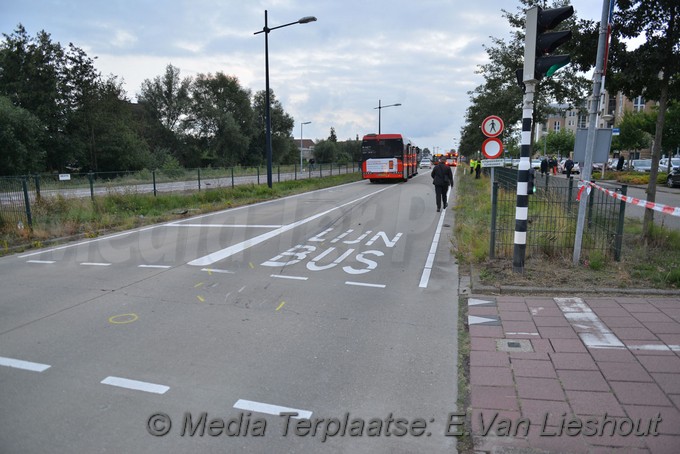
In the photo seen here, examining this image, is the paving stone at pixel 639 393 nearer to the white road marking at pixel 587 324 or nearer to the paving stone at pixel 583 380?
the paving stone at pixel 583 380

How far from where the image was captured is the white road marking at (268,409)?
3434 millimetres

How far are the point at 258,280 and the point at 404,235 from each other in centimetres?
513

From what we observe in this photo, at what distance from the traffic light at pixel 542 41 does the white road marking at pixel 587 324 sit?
10.3 feet

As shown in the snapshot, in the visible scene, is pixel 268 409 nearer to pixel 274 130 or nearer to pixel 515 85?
pixel 515 85

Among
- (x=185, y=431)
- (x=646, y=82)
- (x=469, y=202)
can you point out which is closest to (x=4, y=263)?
(x=185, y=431)

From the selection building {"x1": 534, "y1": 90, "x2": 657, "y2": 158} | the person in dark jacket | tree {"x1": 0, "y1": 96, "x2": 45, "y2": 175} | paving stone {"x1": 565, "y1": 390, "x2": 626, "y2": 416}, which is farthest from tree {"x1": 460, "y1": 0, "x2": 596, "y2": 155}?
tree {"x1": 0, "y1": 96, "x2": 45, "y2": 175}

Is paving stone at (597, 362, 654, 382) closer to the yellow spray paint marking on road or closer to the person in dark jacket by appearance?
the yellow spray paint marking on road

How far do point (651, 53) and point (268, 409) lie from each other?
28.1 ft

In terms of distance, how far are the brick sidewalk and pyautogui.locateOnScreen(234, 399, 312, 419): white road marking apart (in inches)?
48.2

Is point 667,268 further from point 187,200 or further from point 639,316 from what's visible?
point 187,200

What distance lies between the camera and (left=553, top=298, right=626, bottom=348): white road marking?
4.55m

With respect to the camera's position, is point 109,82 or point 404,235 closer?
point 404,235

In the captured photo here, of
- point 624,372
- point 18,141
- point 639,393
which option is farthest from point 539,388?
point 18,141

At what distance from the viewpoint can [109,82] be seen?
166 ft
